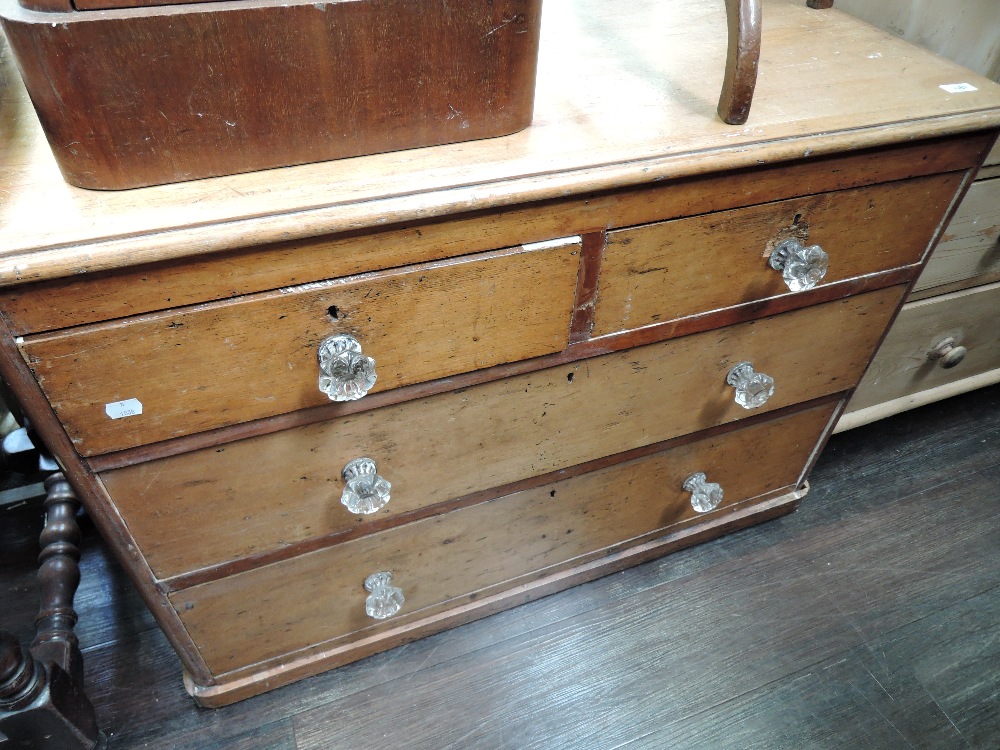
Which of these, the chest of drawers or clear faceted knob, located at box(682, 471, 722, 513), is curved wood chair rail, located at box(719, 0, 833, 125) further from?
clear faceted knob, located at box(682, 471, 722, 513)

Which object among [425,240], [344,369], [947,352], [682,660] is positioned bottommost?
[682,660]

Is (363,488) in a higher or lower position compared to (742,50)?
lower

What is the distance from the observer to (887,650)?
1165 millimetres

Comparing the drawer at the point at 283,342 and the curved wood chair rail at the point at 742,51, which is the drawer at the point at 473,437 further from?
the curved wood chair rail at the point at 742,51

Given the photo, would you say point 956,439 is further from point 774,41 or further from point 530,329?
point 530,329

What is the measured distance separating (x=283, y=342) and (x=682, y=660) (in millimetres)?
858

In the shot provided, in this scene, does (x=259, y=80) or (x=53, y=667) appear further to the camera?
(x=53, y=667)

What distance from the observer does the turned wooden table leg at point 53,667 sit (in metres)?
0.87

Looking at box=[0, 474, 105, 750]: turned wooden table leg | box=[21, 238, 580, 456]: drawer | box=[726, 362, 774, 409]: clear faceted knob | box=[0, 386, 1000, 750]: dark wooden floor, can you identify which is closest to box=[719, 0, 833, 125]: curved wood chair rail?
box=[21, 238, 580, 456]: drawer

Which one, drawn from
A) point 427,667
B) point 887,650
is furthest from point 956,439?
point 427,667

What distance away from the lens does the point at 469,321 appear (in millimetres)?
729

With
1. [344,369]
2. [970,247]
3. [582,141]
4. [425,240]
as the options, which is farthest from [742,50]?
[970,247]

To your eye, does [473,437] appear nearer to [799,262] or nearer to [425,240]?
[425,240]

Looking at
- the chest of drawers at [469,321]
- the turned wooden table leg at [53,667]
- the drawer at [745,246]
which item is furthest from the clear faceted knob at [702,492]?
the turned wooden table leg at [53,667]
